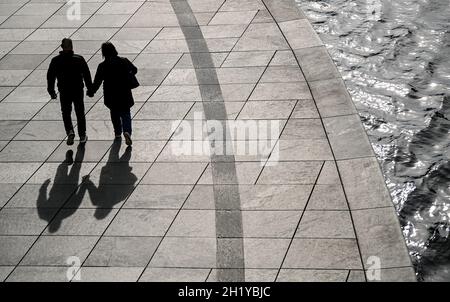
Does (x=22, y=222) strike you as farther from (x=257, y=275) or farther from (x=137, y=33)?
(x=137, y=33)

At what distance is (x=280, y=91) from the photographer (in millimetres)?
13812

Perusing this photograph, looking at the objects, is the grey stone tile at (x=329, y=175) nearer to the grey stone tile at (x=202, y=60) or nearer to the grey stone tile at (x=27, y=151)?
the grey stone tile at (x=202, y=60)

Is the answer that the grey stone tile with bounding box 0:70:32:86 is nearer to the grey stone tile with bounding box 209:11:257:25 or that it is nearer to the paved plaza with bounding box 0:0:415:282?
the paved plaza with bounding box 0:0:415:282

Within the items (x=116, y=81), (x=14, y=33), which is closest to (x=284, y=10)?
(x=14, y=33)

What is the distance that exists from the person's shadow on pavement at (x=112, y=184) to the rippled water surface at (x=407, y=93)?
12.4ft

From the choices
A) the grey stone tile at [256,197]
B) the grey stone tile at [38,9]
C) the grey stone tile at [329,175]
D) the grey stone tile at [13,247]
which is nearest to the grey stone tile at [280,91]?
the grey stone tile at [329,175]

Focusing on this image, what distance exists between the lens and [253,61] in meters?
15.0

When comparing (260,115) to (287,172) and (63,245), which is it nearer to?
(287,172)

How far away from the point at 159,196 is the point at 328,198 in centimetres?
236

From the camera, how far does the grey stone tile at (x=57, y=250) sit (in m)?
10.2

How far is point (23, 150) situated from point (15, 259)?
2825 mm

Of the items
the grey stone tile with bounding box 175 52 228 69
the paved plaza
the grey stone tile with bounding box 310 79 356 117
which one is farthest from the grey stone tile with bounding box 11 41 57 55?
the grey stone tile with bounding box 310 79 356 117

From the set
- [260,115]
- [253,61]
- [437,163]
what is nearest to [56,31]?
[253,61]

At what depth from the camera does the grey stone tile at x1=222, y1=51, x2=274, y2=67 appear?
586 inches
